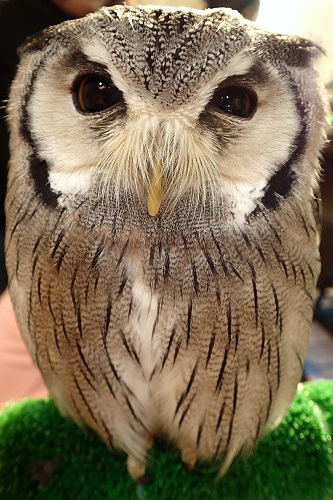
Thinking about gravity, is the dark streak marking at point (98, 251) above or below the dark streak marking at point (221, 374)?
above

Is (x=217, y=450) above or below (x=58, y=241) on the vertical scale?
below

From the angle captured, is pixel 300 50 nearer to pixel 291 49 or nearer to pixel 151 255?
pixel 291 49

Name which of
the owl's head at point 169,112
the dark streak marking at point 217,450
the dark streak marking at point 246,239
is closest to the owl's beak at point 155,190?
the owl's head at point 169,112

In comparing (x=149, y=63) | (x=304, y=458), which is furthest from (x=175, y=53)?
(x=304, y=458)

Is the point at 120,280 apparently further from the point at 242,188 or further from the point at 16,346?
the point at 16,346

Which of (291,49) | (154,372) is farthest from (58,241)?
(291,49)

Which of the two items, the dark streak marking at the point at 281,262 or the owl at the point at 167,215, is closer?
the owl at the point at 167,215

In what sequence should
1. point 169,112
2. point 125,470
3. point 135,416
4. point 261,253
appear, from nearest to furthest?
point 169,112 < point 261,253 < point 135,416 < point 125,470

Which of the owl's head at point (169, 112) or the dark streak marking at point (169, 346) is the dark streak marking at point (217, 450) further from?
the owl's head at point (169, 112)
